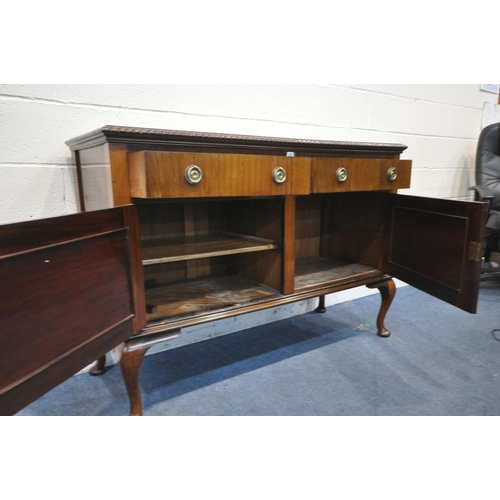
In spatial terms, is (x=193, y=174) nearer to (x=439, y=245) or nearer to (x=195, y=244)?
(x=195, y=244)

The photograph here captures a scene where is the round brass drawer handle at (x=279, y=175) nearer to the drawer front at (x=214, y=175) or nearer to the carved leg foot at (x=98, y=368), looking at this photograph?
the drawer front at (x=214, y=175)

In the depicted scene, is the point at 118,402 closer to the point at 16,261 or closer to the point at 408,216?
the point at 16,261

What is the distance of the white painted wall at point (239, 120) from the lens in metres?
1.13

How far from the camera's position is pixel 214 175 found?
938mm

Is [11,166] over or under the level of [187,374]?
over

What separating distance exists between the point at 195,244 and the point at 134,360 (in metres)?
0.43

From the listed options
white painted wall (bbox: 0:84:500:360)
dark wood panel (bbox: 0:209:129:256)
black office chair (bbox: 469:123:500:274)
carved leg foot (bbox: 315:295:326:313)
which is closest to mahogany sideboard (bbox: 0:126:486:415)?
dark wood panel (bbox: 0:209:129:256)

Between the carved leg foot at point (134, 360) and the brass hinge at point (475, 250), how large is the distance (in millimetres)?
910

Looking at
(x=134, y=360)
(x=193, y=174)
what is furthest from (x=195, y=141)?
(x=134, y=360)

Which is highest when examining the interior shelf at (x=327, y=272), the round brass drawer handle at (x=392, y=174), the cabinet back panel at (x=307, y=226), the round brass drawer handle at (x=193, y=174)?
the round brass drawer handle at (x=193, y=174)

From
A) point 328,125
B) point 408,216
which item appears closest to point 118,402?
point 408,216

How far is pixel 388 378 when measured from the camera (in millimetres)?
1261

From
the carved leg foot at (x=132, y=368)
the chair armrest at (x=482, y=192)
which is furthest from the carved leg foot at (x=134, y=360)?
the chair armrest at (x=482, y=192)

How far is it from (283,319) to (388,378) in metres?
0.64
